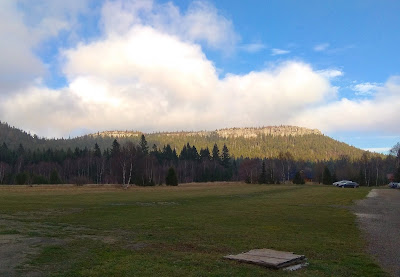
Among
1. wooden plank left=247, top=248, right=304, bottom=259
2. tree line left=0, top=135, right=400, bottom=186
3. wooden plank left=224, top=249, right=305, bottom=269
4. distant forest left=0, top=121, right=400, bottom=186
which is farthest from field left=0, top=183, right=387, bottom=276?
distant forest left=0, top=121, right=400, bottom=186

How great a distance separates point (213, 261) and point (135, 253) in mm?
2991

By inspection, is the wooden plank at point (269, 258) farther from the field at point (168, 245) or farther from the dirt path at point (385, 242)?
the dirt path at point (385, 242)

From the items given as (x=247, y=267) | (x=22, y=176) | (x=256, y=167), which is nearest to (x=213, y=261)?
(x=247, y=267)

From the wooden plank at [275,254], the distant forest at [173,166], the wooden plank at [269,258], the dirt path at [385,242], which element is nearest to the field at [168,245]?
the wooden plank at [269,258]

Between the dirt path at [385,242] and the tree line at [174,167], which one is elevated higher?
the tree line at [174,167]

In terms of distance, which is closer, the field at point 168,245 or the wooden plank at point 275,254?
the field at point 168,245

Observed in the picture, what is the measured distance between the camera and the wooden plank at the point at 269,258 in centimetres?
1039

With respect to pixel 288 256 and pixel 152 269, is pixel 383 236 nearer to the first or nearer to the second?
pixel 288 256

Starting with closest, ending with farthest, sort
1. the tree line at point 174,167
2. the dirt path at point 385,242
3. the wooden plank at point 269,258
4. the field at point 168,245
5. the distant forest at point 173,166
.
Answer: the field at point 168,245, the wooden plank at point 269,258, the dirt path at point 385,242, the tree line at point 174,167, the distant forest at point 173,166

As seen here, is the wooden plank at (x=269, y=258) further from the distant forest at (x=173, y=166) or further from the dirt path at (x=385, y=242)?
the distant forest at (x=173, y=166)

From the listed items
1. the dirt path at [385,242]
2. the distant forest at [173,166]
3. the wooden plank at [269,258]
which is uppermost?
the distant forest at [173,166]

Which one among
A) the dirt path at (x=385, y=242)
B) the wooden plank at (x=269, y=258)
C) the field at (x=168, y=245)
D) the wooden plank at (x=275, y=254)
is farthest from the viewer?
the dirt path at (x=385, y=242)

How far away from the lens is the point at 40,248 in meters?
13.3

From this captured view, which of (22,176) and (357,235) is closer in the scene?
(357,235)
